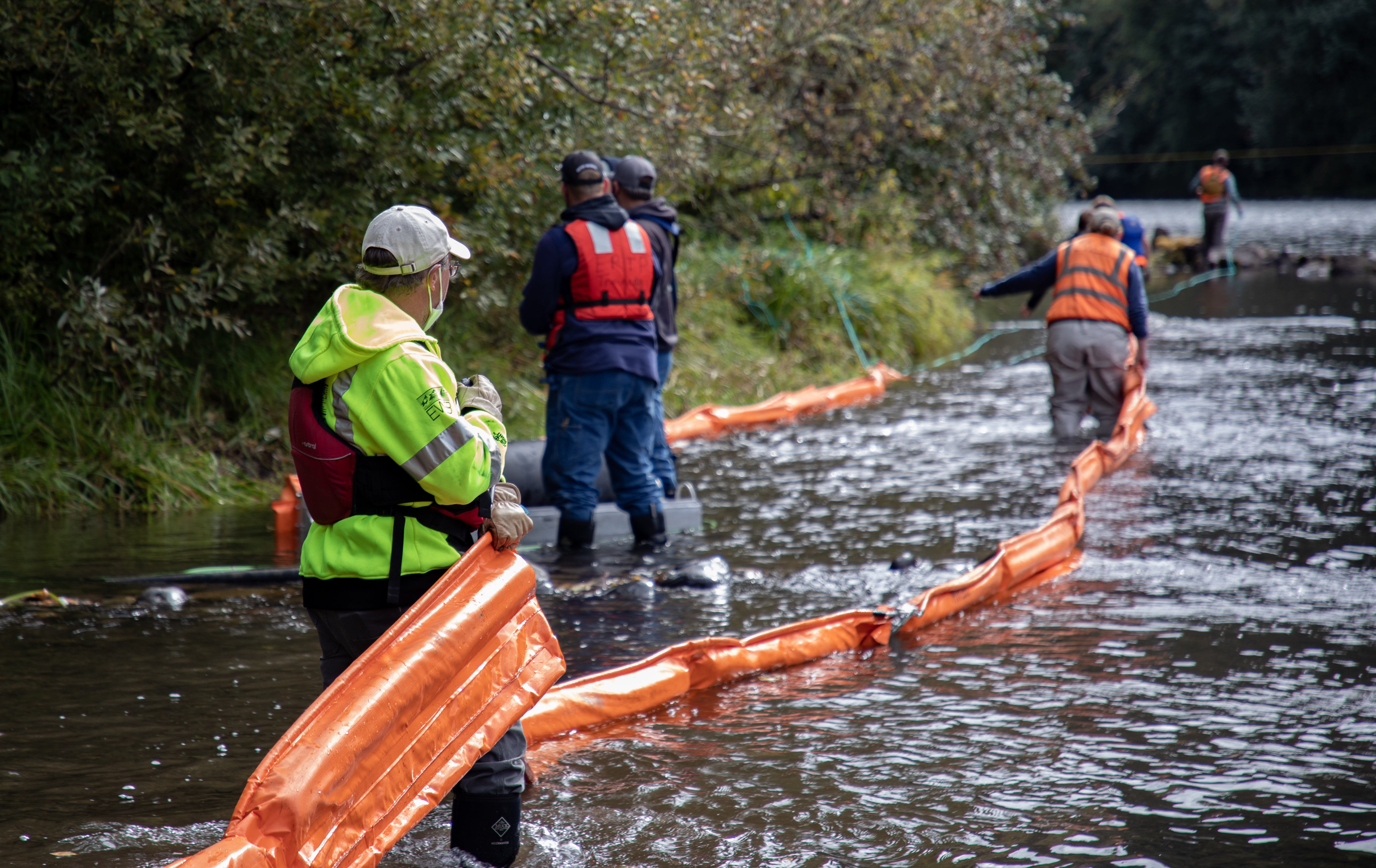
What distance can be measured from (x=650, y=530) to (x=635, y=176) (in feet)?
6.46

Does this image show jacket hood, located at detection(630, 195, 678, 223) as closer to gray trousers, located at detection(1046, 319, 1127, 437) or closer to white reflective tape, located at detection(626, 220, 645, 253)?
white reflective tape, located at detection(626, 220, 645, 253)

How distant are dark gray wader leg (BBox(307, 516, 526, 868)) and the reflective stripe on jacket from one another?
0.14 meters

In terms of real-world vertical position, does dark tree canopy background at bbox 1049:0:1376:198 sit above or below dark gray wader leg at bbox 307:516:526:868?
above

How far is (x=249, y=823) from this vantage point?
2.59m

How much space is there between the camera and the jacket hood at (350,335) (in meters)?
2.84

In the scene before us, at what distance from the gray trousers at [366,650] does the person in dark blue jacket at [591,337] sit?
334 cm

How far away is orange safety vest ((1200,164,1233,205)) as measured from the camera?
2434 cm

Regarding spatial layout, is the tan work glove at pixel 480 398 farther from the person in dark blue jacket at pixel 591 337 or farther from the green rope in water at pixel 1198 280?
the green rope in water at pixel 1198 280

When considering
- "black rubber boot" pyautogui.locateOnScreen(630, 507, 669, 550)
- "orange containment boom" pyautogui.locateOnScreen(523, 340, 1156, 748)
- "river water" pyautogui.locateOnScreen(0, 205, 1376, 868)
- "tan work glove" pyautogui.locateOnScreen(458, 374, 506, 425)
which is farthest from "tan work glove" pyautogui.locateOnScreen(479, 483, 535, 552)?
"black rubber boot" pyautogui.locateOnScreen(630, 507, 669, 550)

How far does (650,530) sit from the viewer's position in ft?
23.0

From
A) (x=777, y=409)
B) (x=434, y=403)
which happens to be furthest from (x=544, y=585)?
(x=777, y=409)

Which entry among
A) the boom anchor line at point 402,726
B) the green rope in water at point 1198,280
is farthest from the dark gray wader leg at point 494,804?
the green rope in water at point 1198,280

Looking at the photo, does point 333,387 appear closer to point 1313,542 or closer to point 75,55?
point 75,55

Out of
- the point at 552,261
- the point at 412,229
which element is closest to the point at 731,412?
the point at 552,261
